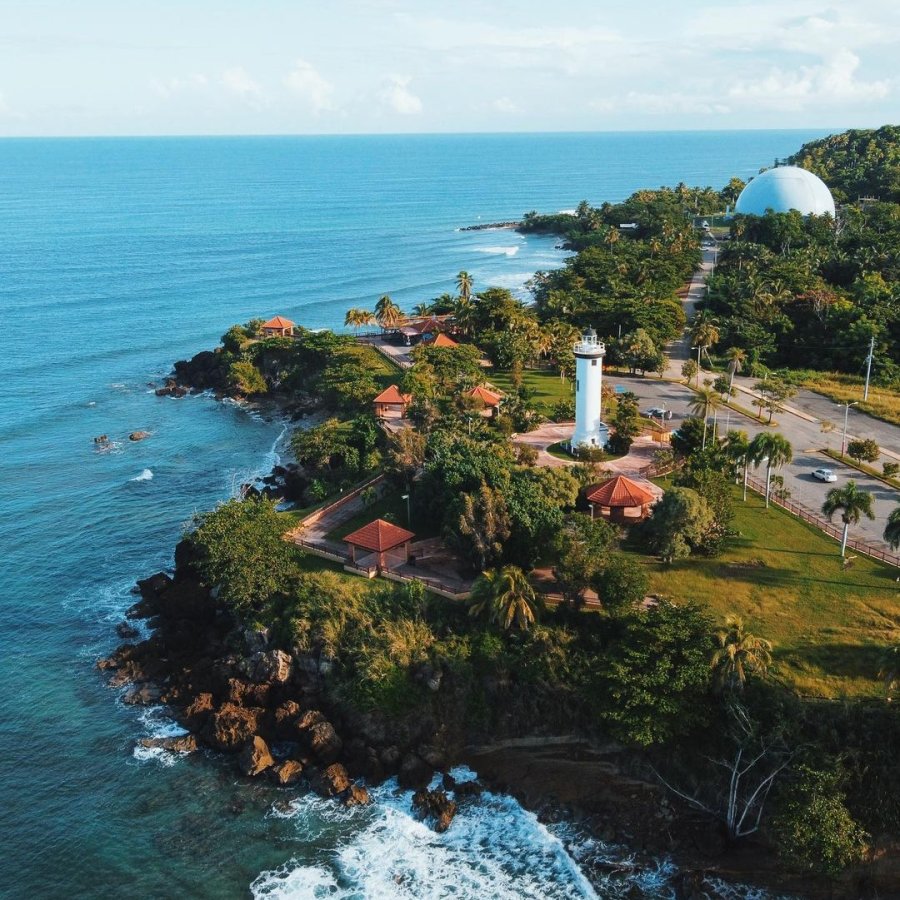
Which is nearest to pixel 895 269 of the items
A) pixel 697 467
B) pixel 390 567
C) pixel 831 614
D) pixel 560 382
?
pixel 560 382

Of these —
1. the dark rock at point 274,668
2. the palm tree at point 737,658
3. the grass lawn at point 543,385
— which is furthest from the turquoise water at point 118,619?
the grass lawn at point 543,385

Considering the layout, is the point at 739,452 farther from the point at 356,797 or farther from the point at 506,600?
the point at 356,797

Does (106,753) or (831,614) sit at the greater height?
(831,614)

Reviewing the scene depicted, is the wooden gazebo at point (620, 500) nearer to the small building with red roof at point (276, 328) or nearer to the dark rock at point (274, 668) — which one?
the dark rock at point (274, 668)

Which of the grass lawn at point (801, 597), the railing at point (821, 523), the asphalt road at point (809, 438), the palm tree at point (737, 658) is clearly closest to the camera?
the palm tree at point (737, 658)

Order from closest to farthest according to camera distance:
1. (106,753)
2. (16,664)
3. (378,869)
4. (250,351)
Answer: (378,869) < (106,753) < (16,664) < (250,351)

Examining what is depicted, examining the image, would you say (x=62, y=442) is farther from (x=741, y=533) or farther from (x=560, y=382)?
(x=741, y=533)
